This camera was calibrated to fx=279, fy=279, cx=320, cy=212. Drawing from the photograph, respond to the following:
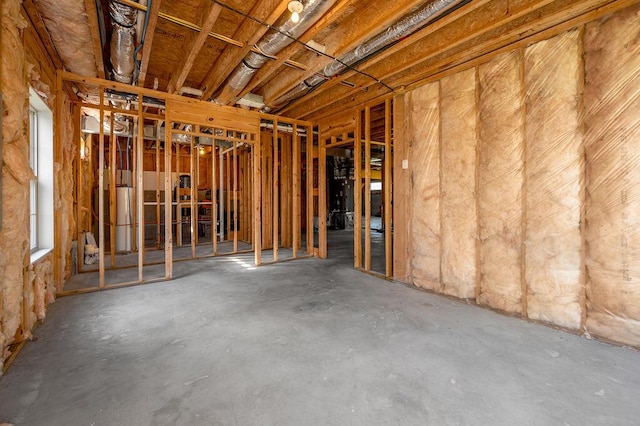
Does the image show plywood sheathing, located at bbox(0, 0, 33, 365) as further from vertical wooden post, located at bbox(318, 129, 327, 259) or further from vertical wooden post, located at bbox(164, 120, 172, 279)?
vertical wooden post, located at bbox(318, 129, 327, 259)

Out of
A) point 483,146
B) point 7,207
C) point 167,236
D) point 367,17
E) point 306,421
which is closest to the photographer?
point 306,421

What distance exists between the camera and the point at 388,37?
2898 millimetres

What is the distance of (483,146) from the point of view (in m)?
3.12

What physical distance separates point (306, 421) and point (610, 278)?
2.73 metres

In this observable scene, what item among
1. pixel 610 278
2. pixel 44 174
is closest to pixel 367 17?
pixel 610 278

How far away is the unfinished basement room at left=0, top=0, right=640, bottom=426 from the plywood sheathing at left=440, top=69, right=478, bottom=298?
2 cm

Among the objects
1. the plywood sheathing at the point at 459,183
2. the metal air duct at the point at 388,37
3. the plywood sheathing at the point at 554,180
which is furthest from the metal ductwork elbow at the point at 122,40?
the plywood sheathing at the point at 554,180

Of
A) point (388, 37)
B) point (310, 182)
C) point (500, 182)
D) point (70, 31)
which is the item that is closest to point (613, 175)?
point (500, 182)

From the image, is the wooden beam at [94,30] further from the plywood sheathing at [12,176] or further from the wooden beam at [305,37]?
the wooden beam at [305,37]

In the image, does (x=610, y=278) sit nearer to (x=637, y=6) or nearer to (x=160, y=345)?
(x=637, y=6)

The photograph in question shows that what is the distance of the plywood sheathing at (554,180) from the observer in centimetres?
A: 252

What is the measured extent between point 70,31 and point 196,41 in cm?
114

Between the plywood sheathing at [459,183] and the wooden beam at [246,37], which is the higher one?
the wooden beam at [246,37]

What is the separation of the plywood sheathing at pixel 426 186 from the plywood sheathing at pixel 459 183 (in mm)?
99
